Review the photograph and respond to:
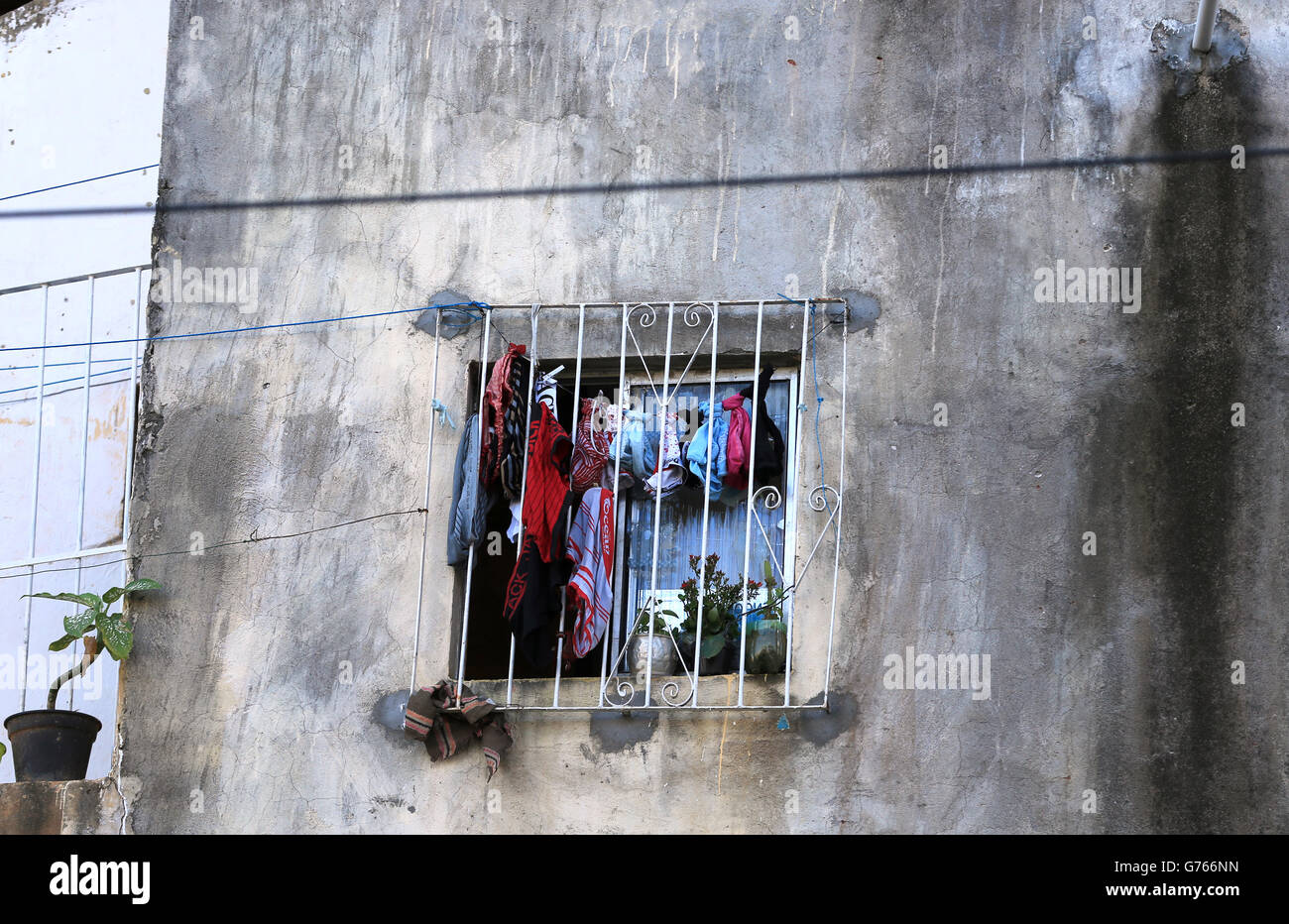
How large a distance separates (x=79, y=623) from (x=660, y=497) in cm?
256

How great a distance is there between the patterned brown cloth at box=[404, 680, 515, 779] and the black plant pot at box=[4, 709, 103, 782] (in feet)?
5.14

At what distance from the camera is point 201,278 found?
321 inches

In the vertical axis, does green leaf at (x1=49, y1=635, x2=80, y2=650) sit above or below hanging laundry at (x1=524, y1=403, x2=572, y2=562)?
below

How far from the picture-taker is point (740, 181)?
25.7 ft

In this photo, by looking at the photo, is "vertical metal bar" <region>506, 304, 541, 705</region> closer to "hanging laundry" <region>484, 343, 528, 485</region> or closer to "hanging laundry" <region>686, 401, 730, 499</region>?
"hanging laundry" <region>484, 343, 528, 485</region>

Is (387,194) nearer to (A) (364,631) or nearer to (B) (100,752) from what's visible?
(A) (364,631)

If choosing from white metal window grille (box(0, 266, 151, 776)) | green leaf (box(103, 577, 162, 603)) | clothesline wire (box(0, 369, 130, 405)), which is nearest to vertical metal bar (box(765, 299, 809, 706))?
green leaf (box(103, 577, 162, 603))

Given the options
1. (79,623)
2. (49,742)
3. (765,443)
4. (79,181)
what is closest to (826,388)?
(765,443)

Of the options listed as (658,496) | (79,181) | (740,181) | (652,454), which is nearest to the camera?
(658,496)

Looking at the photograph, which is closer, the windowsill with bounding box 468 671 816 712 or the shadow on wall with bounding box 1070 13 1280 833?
the shadow on wall with bounding box 1070 13 1280 833

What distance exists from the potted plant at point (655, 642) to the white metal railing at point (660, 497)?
0.03 meters

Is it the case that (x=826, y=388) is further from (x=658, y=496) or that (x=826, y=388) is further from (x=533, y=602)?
(x=533, y=602)

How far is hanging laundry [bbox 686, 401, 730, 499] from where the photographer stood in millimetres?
7418
